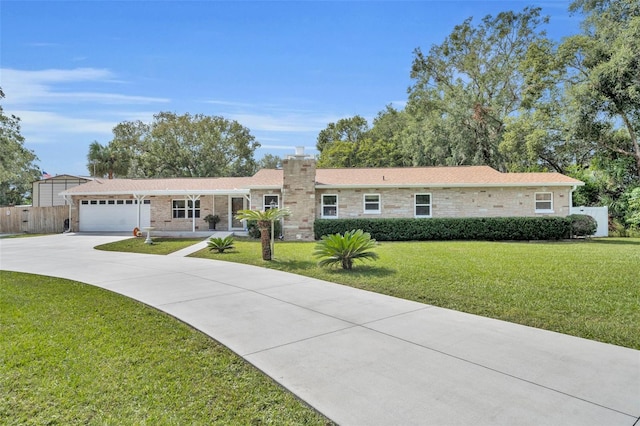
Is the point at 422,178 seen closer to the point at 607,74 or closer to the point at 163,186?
the point at 607,74

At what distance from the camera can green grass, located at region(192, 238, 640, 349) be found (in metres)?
5.47

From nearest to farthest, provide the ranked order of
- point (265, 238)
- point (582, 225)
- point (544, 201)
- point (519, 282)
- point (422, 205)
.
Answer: point (519, 282) < point (265, 238) < point (582, 225) < point (544, 201) < point (422, 205)

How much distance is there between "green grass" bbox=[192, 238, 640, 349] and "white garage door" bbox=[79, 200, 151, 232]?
46.2 ft

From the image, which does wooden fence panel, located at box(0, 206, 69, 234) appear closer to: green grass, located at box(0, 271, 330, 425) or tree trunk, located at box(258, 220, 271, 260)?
tree trunk, located at box(258, 220, 271, 260)

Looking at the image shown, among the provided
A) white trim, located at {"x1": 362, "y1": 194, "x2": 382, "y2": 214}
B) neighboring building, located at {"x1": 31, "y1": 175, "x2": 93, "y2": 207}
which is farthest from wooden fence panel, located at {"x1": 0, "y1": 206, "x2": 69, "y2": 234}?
white trim, located at {"x1": 362, "y1": 194, "x2": 382, "y2": 214}

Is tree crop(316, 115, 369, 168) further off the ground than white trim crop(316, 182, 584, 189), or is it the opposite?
tree crop(316, 115, 369, 168)

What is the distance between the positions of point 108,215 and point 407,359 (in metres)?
24.8

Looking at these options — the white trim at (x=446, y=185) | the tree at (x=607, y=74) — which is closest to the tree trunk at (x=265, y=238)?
the white trim at (x=446, y=185)

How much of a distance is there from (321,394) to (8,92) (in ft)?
82.3

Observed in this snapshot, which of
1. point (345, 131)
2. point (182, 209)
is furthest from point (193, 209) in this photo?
point (345, 131)

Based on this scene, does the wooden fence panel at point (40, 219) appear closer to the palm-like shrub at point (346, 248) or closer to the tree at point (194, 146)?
the tree at point (194, 146)

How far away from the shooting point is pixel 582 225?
17.6 metres

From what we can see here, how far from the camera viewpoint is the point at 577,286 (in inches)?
289

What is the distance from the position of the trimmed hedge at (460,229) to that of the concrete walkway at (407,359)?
34.1ft
